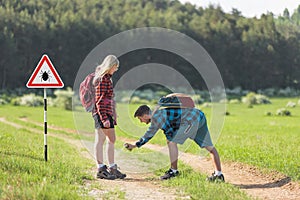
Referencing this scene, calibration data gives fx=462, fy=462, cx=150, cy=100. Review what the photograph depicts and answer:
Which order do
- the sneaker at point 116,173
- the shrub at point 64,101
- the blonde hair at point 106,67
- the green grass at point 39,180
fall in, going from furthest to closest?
the shrub at point 64,101 < the sneaker at point 116,173 < the blonde hair at point 106,67 < the green grass at point 39,180

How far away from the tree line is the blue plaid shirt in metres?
52.4

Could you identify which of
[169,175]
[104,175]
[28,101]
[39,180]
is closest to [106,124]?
[104,175]

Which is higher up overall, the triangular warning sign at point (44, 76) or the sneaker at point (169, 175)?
the triangular warning sign at point (44, 76)

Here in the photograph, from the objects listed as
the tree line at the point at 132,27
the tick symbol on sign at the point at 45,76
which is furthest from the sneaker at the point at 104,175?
the tree line at the point at 132,27

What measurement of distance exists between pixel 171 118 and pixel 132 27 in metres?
90.0

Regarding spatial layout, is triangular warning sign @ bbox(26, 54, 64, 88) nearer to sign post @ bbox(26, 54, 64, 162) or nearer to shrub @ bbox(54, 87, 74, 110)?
sign post @ bbox(26, 54, 64, 162)

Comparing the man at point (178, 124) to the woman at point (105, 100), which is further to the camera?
the woman at point (105, 100)

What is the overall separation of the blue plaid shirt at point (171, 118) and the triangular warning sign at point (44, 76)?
2646mm

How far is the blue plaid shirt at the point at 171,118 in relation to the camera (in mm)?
9016

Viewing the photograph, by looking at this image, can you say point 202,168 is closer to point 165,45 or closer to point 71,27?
point 165,45

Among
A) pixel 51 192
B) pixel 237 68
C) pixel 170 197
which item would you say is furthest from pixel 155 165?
pixel 237 68

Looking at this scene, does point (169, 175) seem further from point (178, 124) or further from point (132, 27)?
point (132, 27)

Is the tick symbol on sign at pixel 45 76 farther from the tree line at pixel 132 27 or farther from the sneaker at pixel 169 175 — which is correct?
the tree line at pixel 132 27

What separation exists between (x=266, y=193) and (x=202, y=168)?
117 inches
